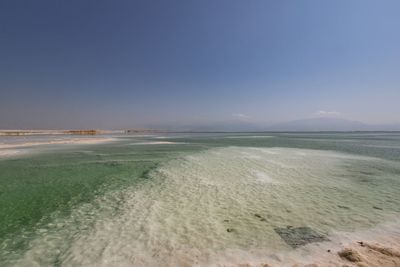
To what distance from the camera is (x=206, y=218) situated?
31.4 feet

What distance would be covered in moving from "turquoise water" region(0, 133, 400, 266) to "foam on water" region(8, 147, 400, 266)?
0.04m

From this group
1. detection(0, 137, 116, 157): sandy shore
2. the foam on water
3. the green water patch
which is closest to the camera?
the foam on water

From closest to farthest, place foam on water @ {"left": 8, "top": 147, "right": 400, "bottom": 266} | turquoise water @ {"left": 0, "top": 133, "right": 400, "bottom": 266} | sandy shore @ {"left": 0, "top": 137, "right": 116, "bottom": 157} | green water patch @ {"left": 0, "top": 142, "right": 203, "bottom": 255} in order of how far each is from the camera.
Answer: foam on water @ {"left": 8, "top": 147, "right": 400, "bottom": 266}
turquoise water @ {"left": 0, "top": 133, "right": 400, "bottom": 266}
green water patch @ {"left": 0, "top": 142, "right": 203, "bottom": 255}
sandy shore @ {"left": 0, "top": 137, "right": 116, "bottom": 157}

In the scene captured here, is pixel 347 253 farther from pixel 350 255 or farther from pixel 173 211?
pixel 173 211

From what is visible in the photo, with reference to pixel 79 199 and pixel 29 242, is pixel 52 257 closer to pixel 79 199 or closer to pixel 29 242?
pixel 29 242

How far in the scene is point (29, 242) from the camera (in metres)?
7.56

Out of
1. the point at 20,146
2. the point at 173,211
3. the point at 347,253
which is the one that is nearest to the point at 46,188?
the point at 173,211

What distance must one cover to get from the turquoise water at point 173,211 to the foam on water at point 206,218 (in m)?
0.04

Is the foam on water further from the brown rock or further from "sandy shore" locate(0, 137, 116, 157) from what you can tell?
"sandy shore" locate(0, 137, 116, 157)

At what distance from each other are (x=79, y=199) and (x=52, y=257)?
5.59 meters

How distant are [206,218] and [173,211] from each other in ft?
5.49

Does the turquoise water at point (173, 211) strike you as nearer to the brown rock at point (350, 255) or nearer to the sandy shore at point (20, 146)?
the brown rock at point (350, 255)

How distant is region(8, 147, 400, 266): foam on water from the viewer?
22.5 ft

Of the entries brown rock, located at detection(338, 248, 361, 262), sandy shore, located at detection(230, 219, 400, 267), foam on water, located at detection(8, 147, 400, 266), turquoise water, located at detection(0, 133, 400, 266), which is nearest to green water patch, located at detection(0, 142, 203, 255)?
turquoise water, located at detection(0, 133, 400, 266)
